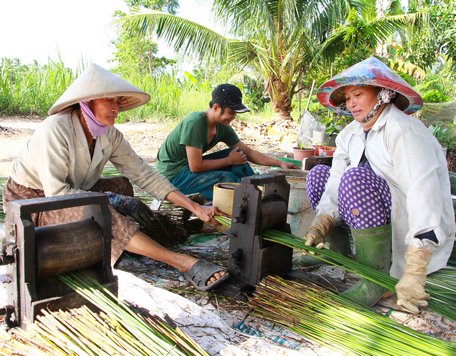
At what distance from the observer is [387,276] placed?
6.09 feet

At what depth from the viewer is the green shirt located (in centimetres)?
345

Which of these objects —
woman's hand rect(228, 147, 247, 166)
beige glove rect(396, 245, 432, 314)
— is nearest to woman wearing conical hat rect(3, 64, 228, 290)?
beige glove rect(396, 245, 432, 314)

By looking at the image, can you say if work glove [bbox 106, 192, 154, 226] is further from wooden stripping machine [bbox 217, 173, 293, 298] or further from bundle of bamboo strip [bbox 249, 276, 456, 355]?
bundle of bamboo strip [bbox 249, 276, 456, 355]

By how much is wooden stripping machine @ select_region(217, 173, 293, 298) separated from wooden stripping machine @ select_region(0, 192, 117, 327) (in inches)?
26.3

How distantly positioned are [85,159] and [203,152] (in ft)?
4.85

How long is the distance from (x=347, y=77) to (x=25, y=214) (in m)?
1.57

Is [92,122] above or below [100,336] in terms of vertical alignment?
above

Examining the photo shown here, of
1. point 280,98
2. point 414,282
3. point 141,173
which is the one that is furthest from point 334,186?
point 280,98

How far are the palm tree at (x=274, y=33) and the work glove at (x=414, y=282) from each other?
25.4 feet

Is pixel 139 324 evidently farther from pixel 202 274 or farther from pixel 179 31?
pixel 179 31

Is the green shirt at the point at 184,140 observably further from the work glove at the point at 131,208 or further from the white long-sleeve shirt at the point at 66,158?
the work glove at the point at 131,208

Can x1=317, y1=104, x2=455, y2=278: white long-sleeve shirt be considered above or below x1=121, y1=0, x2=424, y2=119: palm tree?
below

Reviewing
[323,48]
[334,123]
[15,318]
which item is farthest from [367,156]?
[323,48]

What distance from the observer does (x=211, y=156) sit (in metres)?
3.87
